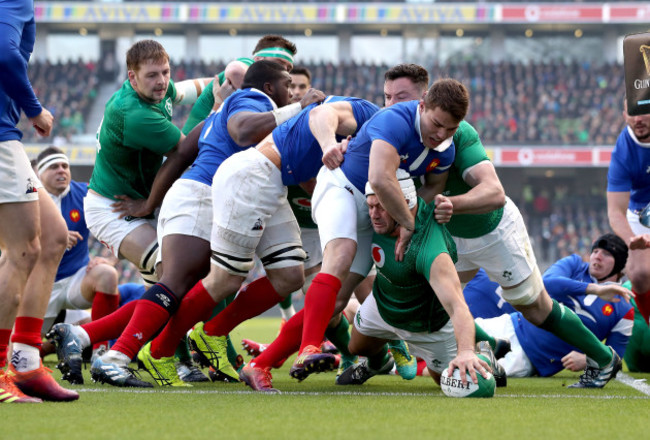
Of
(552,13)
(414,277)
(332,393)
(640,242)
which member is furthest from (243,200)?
(552,13)

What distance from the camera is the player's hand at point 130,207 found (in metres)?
5.69

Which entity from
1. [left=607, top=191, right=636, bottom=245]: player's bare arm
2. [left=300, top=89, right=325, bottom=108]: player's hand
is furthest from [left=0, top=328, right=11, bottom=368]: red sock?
[left=607, top=191, right=636, bottom=245]: player's bare arm

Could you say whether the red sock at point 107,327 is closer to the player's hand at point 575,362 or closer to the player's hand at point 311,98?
the player's hand at point 311,98

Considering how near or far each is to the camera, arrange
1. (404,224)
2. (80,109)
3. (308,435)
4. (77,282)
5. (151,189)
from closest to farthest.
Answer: (308,435), (404,224), (151,189), (77,282), (80,109)

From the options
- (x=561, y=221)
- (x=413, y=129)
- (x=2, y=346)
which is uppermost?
(x=413, y=129)

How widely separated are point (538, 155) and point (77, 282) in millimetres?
25873

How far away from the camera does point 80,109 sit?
34031 mm

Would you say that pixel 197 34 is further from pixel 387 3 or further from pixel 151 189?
pixel 151 189

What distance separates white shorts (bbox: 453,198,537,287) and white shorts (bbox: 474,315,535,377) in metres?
1.25

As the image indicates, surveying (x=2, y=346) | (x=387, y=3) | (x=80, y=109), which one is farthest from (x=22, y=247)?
(x=387, y=3)

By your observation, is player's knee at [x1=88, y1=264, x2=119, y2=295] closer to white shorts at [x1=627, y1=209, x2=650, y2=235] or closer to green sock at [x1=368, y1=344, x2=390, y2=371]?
green sock at [x1=368, y1=344, x2=390, y2=371]

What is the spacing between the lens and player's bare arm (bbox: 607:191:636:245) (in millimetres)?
6121

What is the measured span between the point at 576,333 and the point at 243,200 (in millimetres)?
2106

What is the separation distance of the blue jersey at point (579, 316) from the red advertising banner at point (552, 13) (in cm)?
3369
